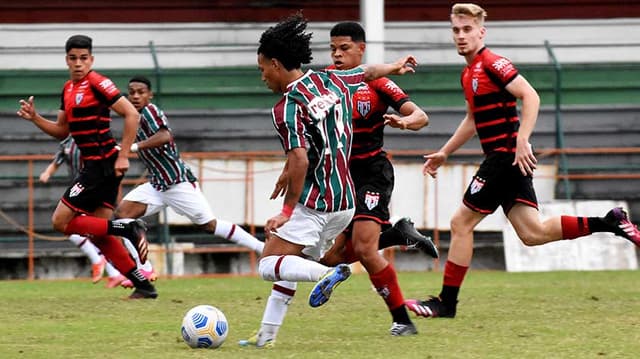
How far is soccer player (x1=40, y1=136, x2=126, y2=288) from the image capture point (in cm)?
1403

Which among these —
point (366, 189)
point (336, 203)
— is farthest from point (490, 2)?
point (336, 203)

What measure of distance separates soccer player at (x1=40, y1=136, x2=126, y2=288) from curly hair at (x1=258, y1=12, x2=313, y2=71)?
233 inches

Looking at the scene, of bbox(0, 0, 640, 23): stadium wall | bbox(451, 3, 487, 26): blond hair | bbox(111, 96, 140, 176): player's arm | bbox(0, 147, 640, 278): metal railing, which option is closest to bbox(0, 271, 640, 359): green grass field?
bbox(111, 96, 140, 176): player's arm

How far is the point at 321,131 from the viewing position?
7.80m

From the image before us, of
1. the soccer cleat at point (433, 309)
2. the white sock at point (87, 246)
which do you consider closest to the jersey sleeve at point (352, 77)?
the soccer cleat at point (433, 309)

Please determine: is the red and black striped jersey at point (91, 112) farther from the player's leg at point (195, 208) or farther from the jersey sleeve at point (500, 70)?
the jersey sleeve at point (500, 70)

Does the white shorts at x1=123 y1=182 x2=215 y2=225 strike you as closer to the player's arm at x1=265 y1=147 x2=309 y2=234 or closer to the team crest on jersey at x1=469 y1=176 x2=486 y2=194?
the team crest on jersey at x1=469 y1=176 x2=486 y2=194

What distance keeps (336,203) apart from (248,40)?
1297 centimetres

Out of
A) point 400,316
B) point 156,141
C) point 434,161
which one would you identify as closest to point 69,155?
point 156,141

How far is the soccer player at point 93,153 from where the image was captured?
37.2 ft

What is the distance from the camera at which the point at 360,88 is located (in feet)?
31.1

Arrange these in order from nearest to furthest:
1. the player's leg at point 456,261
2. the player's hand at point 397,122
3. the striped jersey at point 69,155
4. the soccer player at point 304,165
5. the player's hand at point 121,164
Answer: the soccer player at point 304,165 → the player's hand at point 397,122 → the player's leg at point 456,261 → the player's hand at point 121,164 → the striped jersey at point 69,155

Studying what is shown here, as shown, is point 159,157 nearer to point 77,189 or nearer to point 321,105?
point 77,189

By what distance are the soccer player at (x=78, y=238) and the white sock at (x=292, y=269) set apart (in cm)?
566
